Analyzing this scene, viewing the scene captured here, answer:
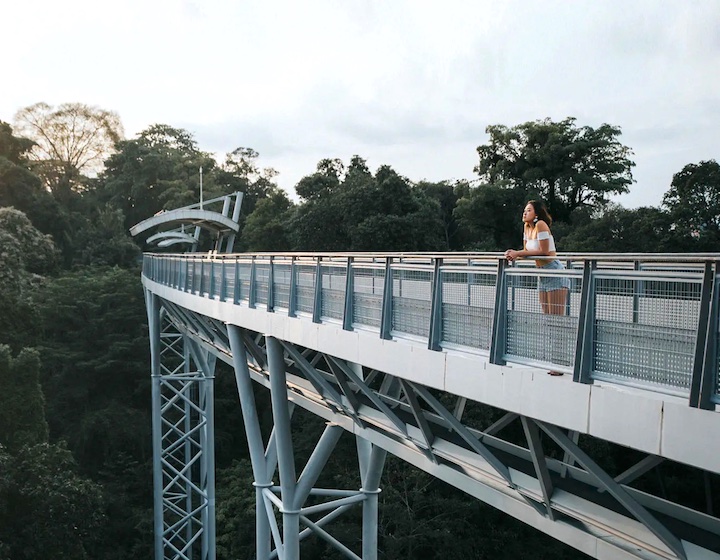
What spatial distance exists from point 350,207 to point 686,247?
13731 millimetres

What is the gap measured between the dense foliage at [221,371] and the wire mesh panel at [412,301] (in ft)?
55.9

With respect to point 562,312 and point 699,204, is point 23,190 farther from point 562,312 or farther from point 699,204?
point 562,312

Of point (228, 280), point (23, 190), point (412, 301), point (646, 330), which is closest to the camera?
point (646, 330)

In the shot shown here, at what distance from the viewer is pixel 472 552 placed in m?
27.4

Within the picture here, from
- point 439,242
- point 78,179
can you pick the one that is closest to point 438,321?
point 439,242

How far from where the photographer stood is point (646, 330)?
17.6 feet

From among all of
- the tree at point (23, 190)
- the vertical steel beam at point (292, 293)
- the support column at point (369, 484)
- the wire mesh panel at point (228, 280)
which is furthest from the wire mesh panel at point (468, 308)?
the tree at point (23, 190)

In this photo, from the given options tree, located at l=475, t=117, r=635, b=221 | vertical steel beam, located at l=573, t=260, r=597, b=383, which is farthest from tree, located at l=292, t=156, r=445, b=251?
vertical steel beam, located at l=573, t=260, r=597, b=383

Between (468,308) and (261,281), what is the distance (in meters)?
6.43

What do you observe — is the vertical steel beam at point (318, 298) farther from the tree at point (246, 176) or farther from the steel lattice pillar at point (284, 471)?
the tree at point (246, 176)

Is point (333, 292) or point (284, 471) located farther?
point (284, 471)

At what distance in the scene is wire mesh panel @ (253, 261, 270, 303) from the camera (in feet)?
43.2

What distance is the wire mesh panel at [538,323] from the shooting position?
6160 mm

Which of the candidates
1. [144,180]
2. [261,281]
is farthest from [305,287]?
[144,180]
